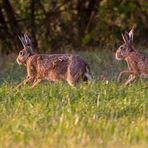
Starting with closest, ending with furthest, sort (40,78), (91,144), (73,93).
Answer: (91,144) < (73,93) < (40,78)

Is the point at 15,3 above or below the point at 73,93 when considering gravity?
above

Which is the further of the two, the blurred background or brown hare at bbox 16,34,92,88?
the blurred background

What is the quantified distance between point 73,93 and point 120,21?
11337mm

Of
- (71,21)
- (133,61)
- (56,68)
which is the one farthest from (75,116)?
(71,21)

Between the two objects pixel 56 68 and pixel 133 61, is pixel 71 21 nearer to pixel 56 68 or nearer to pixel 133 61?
pixel 133 61

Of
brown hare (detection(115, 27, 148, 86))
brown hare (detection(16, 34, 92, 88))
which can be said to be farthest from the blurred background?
brown hare (detection(16, 34, 92, 88))

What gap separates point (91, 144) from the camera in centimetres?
657

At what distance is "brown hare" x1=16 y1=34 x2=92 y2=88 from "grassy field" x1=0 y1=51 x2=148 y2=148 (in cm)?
66

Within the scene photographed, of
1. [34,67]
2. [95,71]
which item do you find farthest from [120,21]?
[34,67]

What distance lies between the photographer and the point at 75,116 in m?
7.74

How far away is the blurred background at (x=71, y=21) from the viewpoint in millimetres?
19781

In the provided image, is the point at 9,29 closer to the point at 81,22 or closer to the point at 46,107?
the point at 81,22

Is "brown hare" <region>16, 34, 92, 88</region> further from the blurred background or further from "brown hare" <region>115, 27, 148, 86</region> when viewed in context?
the blurred background

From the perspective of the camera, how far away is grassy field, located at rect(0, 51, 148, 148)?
682 centimetres
